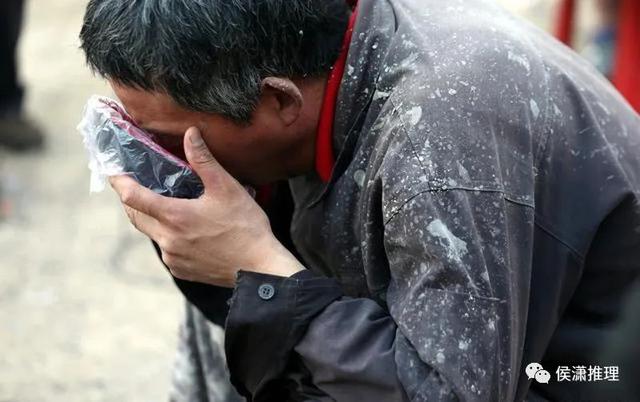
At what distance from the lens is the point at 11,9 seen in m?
5.42

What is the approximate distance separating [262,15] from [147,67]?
0.74 ft

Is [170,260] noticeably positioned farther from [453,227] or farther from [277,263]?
[453,227]

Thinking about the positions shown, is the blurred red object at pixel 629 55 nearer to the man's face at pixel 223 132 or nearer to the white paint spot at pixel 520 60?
the white paint spot at pixel 520 60

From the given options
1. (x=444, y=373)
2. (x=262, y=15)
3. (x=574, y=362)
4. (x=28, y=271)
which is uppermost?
(x=262, y=15)

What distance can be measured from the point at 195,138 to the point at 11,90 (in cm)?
384

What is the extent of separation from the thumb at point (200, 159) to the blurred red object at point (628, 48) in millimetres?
1975

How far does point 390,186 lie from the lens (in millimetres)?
1799

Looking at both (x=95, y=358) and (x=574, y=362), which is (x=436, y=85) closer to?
(x=574, y=362)

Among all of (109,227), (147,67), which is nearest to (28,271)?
(109,227)

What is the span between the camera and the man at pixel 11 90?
5.41m

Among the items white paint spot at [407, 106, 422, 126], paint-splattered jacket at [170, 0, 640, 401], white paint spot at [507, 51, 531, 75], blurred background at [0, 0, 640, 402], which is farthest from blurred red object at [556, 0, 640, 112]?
white paint spot at [407, 106, 422, 126]

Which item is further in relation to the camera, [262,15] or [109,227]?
[109,227]

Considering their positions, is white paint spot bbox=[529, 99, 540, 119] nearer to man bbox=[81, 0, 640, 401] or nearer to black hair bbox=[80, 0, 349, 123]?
man bbox=[81, 0, 640, 401]

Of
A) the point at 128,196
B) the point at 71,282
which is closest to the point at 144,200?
the point at 128,196
